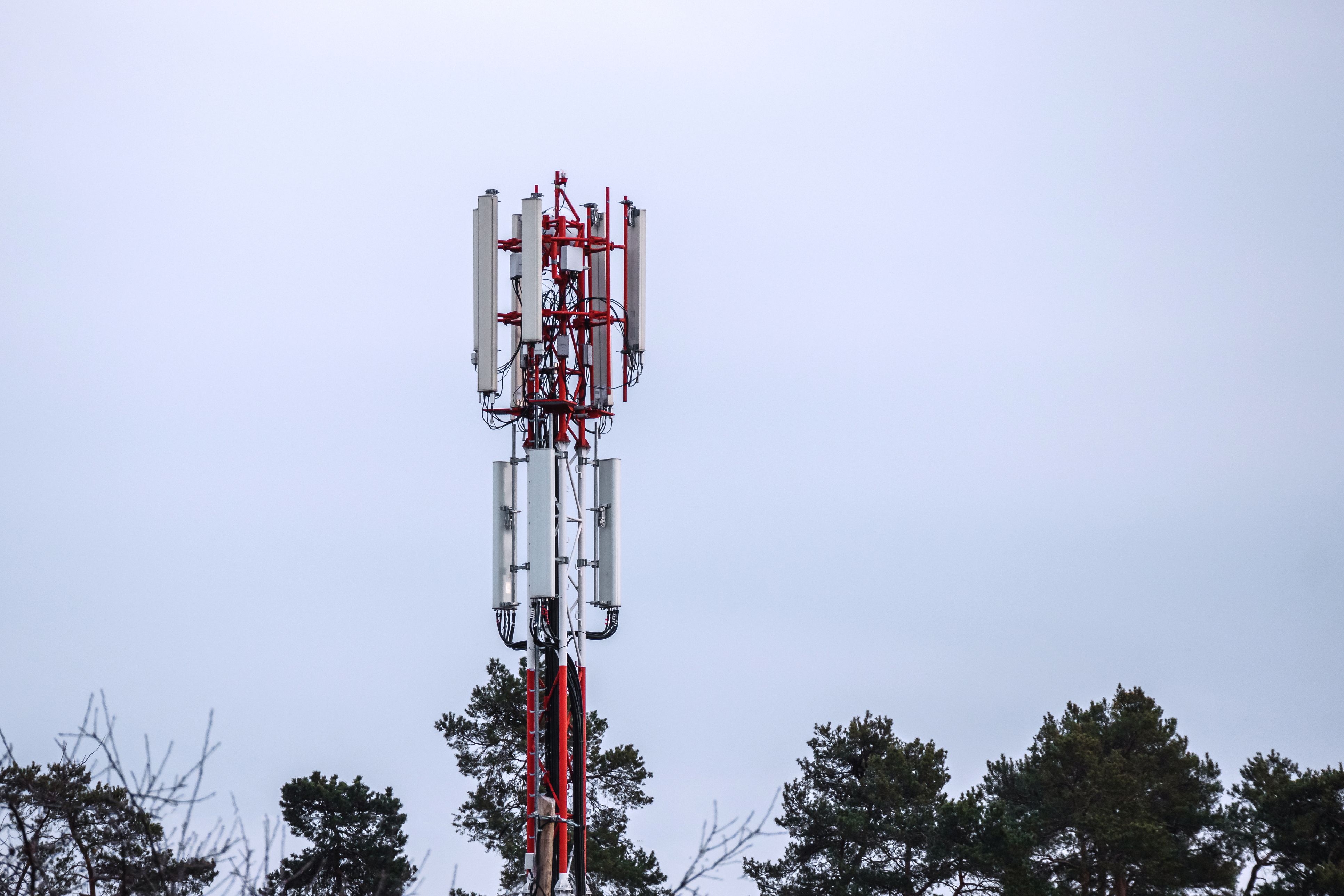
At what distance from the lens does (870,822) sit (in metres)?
35.5

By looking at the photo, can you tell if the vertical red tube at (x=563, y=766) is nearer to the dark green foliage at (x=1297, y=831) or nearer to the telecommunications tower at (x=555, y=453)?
the telecommunications tower at (x=555, y=453)

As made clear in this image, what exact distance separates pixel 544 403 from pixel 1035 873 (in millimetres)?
19064

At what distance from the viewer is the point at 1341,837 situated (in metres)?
36.5

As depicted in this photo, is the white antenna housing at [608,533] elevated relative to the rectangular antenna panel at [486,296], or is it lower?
lower

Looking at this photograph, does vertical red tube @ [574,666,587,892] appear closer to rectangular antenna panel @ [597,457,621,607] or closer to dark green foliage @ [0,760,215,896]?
rectangular antenna panel @ [597,457,621,607]

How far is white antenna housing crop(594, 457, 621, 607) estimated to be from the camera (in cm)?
2205

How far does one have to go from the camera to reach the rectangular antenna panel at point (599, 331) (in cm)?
2261

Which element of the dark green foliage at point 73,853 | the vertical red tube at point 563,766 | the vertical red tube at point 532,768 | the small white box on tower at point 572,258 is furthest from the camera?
the small white box on tower at point 572,258

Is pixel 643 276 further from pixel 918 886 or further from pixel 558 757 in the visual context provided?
pixel 918 886

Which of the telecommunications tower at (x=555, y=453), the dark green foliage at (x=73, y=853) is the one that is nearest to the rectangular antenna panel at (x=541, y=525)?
the telecommunications tower at (x=555, y=453)

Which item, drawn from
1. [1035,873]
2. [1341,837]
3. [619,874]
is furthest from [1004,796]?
[619,874]

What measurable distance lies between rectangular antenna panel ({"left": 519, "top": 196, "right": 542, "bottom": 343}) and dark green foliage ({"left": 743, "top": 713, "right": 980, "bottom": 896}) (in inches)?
576

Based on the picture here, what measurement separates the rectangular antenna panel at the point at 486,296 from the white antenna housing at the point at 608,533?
177 centimetres

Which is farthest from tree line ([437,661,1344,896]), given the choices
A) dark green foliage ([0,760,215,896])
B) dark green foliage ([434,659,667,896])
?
dark green foliage ([0,760,215,896])
